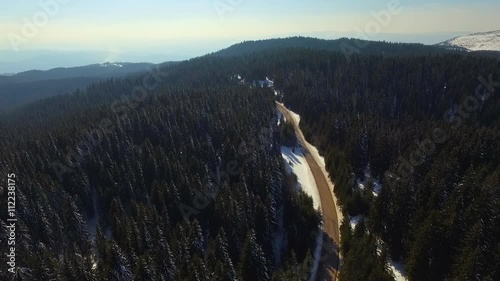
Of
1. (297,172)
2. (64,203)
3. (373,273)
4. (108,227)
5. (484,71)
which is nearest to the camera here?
(373,273)

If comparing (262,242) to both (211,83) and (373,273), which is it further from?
(211,83)

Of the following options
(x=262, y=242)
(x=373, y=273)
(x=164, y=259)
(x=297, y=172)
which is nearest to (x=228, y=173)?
(x=297, y=172)
